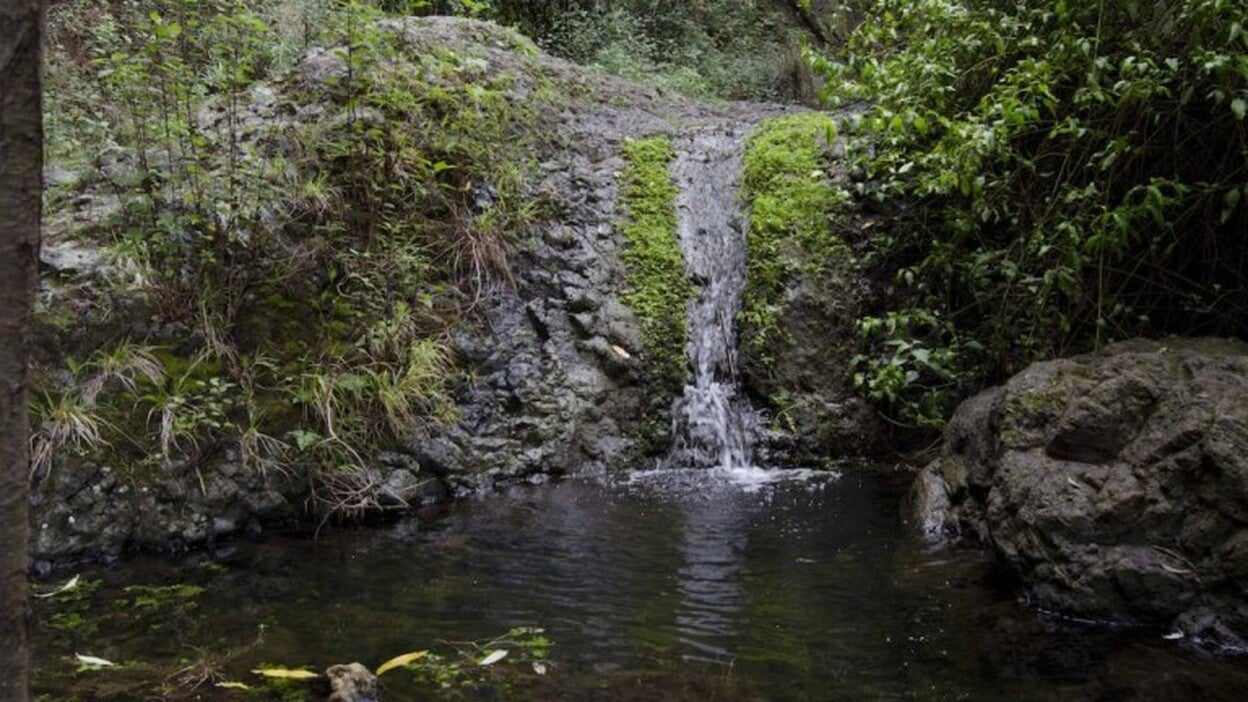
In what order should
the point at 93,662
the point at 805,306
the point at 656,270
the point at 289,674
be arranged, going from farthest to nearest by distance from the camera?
1. the point at 656,270
2. the point at 805,306
3. the point at 93,662
4. the point at 289,674

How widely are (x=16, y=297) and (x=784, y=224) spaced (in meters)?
6.96

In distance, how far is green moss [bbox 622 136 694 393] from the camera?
293 inches

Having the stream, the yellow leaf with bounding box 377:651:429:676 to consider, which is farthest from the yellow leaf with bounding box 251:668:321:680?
the yellow leaf with bounding box 377:651:429:676

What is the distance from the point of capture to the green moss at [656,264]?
24.4 feet

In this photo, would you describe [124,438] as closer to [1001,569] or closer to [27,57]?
[27,57]

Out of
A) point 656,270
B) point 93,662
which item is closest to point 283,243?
point 656,270

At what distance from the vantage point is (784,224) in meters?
7.88

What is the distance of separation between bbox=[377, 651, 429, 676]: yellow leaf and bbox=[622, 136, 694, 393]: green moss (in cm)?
378

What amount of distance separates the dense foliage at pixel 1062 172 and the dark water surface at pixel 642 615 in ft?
5.19

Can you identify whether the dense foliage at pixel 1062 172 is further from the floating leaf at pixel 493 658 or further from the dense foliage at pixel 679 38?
the dense foliage at pixel 679 38

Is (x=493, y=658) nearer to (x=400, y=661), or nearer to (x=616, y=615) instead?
(x=400, y=661)

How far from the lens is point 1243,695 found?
11.2 feet

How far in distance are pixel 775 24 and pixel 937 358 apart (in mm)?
9706

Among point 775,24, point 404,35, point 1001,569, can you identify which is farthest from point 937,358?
point 775,24
